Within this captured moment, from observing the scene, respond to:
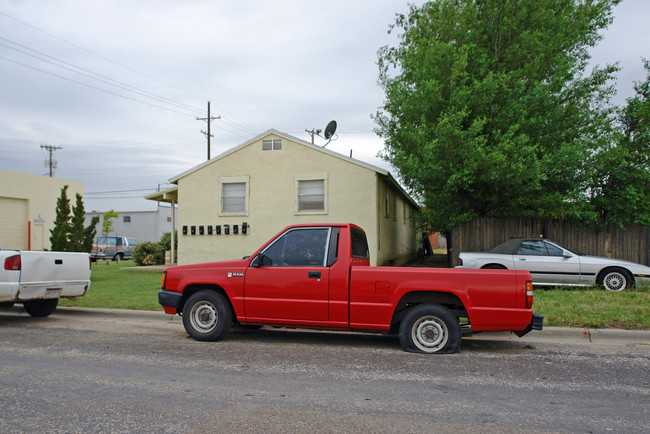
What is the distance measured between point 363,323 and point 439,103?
8773mm

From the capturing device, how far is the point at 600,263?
1178 centimetres

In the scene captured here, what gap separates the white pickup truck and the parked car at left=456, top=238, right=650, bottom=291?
881 centimetres

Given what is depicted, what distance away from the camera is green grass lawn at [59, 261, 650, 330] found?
7949mm

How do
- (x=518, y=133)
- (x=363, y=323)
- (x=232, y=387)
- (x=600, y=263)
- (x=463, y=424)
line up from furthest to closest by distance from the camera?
(x=518, y=133) → (x=600, y=263) → (x=363, y=323) → (x=232, y=387) → (x=463, y=424)

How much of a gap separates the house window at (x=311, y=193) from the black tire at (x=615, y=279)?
26.1 feet

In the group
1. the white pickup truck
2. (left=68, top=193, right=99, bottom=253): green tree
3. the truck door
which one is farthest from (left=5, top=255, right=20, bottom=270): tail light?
(left=68, top=193, right=99, bottom=253): green tree

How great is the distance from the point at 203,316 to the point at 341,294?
2.14 meters

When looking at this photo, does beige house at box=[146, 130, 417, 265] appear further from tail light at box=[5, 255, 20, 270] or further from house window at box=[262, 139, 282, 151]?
tail light at box=[5, 255, 20, 270]

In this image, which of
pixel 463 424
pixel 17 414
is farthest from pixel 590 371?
pixel 17 414

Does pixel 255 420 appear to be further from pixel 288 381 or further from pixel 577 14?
pixel 577 14

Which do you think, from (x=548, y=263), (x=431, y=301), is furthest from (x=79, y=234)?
(x=548, y=263)

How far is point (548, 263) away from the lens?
1213 cm

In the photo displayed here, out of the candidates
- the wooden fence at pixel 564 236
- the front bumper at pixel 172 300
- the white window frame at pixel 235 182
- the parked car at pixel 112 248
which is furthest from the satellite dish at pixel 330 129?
the parked car at pixel 112 248

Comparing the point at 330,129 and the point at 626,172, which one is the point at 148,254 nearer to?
the point at 330,129
